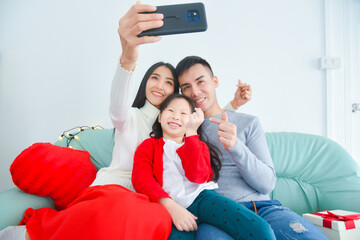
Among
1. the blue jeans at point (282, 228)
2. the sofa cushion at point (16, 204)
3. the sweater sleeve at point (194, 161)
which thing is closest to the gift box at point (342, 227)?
the blue jeans at point (282, 228)

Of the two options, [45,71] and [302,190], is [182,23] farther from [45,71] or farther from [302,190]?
[45,71]

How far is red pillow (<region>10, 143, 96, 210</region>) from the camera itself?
0.91 m

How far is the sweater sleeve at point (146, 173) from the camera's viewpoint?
0.80m

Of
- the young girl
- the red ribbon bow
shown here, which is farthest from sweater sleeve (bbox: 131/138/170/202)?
the red ribbon bow

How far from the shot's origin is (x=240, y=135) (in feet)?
3.41

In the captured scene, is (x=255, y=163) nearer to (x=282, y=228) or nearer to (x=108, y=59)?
(x=282, y=228)

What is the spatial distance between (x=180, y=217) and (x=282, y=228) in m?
0.35

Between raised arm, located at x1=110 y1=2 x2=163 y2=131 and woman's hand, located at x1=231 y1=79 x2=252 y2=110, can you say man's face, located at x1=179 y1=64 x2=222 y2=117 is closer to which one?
woman's hand, located at x1=231 y1=79 x2=252 y2=110

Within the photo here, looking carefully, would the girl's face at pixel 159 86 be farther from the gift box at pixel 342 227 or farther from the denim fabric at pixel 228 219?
the gift box at pixel 342 227

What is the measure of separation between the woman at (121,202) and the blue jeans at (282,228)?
0.42ft

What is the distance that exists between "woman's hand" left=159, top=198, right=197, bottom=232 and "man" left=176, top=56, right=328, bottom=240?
0.13 feet

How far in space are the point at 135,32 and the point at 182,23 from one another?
14 cm

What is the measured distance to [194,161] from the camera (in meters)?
0.82

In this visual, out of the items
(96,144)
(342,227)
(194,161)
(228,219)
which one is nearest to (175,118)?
(194,161)
